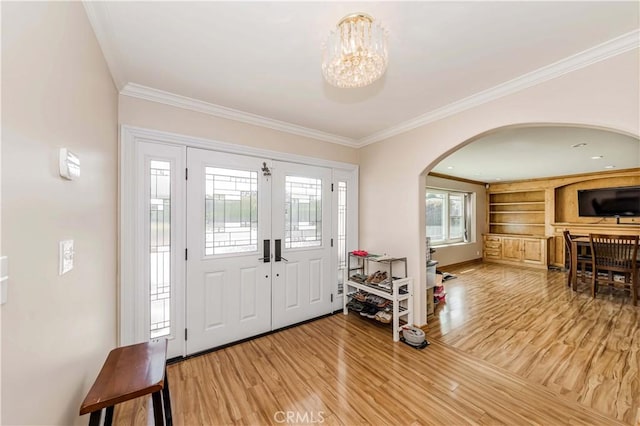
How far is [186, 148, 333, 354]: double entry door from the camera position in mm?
2479

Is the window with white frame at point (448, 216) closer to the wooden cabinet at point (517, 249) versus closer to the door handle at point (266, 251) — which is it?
the wooden cabinet at point (517, 249)

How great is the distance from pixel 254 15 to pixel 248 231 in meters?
1.95

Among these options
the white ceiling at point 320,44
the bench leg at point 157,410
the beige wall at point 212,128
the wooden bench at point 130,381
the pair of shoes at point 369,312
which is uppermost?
the white ceiling at point 320,44

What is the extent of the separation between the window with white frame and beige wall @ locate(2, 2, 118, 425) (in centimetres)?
616

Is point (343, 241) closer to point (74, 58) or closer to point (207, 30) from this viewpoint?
point (207, 30)

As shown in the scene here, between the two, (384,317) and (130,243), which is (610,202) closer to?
(384,317)

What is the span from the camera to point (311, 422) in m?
1.67

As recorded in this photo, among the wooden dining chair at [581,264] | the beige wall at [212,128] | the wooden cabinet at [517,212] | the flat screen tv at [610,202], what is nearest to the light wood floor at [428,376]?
the wooden dining chair at [581,264]

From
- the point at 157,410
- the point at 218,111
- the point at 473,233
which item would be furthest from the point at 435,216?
the point at 157,410

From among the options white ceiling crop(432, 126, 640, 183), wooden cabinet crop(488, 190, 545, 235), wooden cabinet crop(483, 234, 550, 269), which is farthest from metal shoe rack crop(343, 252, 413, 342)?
wooden cabinet crop(488, 190, 545, 235)

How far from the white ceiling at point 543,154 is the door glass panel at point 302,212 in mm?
2120

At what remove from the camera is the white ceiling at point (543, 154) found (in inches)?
132

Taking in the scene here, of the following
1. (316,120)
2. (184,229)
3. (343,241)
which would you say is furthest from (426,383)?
(316,120)

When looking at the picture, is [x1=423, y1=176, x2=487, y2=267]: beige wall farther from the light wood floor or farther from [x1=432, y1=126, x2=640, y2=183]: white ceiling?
the light wood floor
